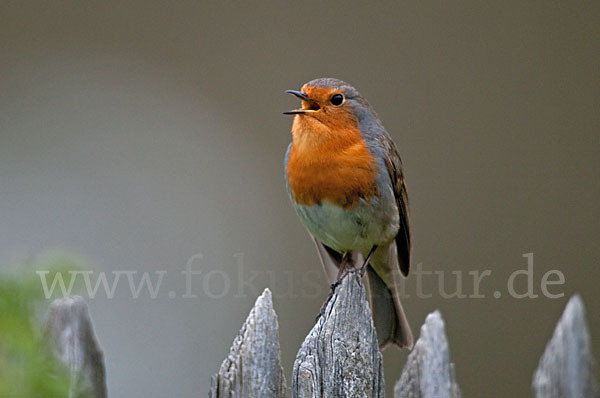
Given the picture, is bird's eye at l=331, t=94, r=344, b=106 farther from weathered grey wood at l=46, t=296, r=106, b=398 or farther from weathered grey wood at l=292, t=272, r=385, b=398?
weathered grey wood at l=46, t=296, r=106, b=398

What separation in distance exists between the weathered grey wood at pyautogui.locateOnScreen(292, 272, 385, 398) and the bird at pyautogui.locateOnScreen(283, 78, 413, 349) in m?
1.17

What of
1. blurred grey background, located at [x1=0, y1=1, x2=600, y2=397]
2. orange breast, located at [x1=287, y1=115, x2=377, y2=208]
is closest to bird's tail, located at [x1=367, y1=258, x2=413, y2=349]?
orange breast, located at [x1=287, y1=115, x2=377, y2=208]

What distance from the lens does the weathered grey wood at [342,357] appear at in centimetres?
222

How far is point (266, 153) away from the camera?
5.69 metres

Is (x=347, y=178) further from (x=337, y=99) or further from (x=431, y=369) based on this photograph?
(x=431, y=369)

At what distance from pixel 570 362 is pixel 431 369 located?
373 mm

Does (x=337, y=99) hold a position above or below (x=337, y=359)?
above

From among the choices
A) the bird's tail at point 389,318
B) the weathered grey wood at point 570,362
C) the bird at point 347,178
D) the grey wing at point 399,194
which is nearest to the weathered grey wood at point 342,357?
the weathered grey wood at point 570,362

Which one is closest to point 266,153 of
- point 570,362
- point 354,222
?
point 354,222

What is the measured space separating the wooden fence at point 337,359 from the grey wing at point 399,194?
1.41 metres

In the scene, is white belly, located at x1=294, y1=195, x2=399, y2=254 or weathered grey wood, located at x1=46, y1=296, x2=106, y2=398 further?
white belly, located at x1=294, y1=195, x2=399, y2=254

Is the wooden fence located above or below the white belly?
below

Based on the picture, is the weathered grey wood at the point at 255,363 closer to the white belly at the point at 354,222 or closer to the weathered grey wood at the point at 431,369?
the weathered grey wood at the point at 431,369

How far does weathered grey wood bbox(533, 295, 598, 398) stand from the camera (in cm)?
181
